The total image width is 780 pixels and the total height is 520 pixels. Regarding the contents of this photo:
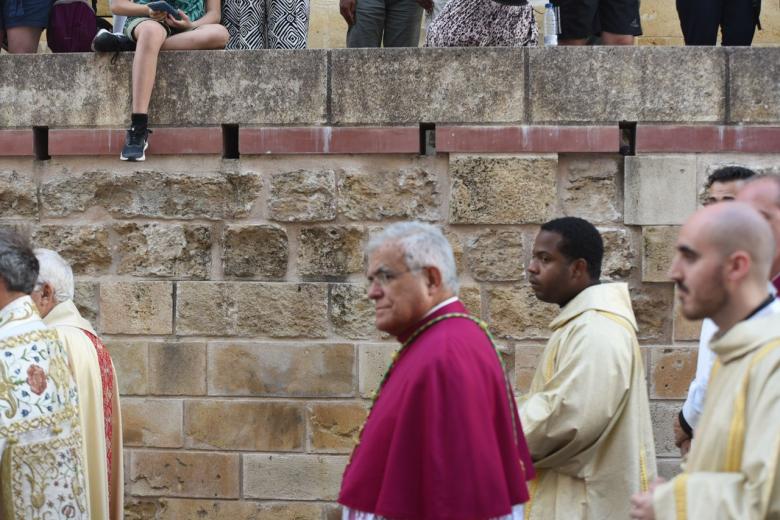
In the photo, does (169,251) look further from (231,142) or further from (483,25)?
(483,25)

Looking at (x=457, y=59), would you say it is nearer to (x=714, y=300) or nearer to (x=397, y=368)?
(x=397, y=368)

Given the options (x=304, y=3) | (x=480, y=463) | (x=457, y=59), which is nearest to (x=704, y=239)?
(x=480, y=463)

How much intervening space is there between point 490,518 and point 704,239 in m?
1.04

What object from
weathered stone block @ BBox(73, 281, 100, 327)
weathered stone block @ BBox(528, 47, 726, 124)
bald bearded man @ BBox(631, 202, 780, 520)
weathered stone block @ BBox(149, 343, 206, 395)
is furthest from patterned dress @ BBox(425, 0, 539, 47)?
bald bearded man @ BBox(631, 202, 780, 520)

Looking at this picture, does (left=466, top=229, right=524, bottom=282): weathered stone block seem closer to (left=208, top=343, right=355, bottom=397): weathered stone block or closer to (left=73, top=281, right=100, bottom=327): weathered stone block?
(left=208, top=343, right=355, bottom=397): weathered stone block

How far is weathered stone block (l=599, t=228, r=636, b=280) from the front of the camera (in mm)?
6520

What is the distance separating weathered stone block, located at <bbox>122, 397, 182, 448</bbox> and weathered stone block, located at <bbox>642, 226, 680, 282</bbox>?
2.69m

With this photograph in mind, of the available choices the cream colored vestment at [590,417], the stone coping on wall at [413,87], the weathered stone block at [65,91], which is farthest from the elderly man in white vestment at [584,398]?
the weathered stone block at [65,91]

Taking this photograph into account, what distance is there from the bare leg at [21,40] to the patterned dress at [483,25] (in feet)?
8.27

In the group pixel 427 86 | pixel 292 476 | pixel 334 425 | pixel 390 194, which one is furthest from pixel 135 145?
pixel 292 476

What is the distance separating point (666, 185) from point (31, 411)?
3.77 meters

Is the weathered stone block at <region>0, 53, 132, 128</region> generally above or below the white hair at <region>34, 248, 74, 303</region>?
above

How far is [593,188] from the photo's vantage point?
6.57 meters

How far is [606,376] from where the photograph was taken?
14.4 feet
